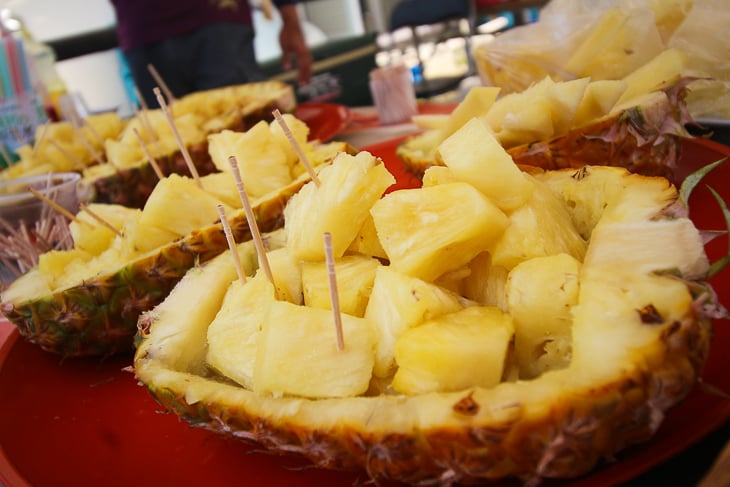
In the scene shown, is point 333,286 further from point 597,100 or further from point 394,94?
point 394,94

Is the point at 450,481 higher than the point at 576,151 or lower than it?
lower

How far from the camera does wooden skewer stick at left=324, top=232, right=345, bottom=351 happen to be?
21.2 inches

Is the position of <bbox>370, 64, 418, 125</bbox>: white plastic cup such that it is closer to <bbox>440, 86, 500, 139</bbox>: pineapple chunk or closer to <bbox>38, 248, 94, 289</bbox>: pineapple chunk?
<bbox>440, 86, 500, 139</bbox>: pineapple chunk

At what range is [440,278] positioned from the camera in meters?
0.64

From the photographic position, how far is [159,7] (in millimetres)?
2822

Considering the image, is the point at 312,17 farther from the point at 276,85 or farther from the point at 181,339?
the point at 181,339

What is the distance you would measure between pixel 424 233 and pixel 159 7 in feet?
8.81

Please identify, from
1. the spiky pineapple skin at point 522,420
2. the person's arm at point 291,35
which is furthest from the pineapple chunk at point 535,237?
the person's arm at point 291,35

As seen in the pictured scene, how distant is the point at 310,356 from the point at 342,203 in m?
0.20

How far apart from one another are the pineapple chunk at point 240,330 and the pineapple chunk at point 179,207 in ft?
1.11

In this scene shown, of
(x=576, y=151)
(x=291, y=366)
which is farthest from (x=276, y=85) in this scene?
(x=291, y=366)

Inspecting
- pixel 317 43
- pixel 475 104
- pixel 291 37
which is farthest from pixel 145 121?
pixel 317 43

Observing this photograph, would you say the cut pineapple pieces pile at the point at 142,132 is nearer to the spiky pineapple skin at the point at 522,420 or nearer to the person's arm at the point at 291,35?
the person's arm at the point at 291,35

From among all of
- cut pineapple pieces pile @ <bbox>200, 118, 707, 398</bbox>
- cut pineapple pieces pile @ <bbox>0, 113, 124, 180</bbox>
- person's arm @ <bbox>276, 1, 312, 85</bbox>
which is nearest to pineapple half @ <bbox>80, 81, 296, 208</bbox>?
cut pineapple pieces pile @ <bbox>0, 113, 124, 180</bbox>
